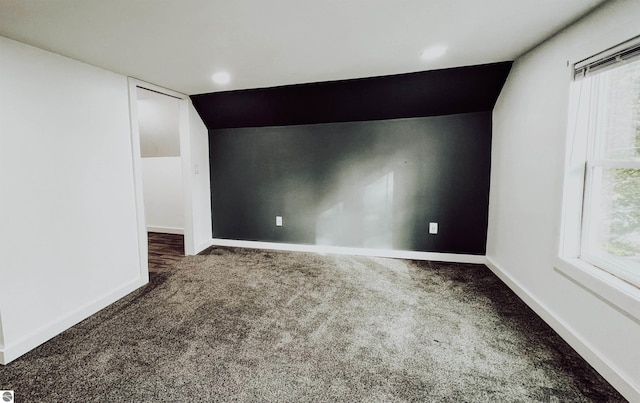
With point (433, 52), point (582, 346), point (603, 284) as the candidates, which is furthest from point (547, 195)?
point (433, 52)

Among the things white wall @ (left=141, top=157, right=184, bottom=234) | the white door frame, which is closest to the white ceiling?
the white door frame

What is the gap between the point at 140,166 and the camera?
102 inches

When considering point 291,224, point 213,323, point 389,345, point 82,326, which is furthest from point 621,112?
point 82,326

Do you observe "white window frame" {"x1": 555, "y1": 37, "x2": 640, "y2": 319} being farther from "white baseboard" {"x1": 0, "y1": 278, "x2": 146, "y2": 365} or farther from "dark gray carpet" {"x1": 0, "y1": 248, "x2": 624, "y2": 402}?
"white baseboard" {"x1": 0, "y1": 278, "x2": 146, "y2": 365}

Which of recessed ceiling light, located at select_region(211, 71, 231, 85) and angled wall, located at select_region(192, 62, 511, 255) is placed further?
angled wall, located at select_region(192, 62, 511, 255)

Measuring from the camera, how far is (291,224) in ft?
12.1

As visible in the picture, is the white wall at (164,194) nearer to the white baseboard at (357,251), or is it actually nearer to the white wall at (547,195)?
the white baseboard at (357,251)

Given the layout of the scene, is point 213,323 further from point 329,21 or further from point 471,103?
point 471,103

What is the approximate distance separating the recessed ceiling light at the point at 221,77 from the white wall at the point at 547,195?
253 cm

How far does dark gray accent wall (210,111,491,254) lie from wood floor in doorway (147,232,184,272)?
0.56 m

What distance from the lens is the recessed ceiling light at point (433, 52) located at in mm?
2070

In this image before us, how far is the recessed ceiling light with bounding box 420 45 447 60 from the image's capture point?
Answer: 2070 mm

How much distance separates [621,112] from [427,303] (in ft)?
5.55

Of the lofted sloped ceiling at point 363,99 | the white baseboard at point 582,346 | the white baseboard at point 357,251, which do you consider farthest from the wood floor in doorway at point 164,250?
the white baseboard at point 582,346
